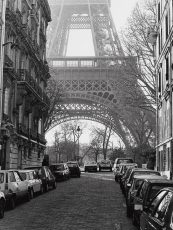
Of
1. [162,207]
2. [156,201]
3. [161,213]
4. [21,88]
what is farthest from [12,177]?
[21,88]

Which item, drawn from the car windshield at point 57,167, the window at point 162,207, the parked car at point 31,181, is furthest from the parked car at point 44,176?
the window at point 162,207

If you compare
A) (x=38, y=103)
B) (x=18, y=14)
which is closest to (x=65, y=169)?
(x=38, y=103)

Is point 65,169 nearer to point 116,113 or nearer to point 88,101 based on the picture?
point 116,113

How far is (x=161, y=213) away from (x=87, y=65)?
64.1 metres

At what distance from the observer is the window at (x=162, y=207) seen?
5867 mm

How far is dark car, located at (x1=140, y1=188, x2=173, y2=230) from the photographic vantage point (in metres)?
5.43

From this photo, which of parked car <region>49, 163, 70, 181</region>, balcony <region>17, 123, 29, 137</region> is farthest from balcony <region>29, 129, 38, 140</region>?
parked car <region>49, 163, 70, 181</region>

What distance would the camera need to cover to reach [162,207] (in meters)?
6.20

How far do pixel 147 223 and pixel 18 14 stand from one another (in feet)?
88.6

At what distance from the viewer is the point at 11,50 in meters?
30.6

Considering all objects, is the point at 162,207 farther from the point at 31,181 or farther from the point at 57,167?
the point at 57,167

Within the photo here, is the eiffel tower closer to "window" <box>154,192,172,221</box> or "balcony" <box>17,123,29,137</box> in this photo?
"balcony" <box>17,123,29,137</box>

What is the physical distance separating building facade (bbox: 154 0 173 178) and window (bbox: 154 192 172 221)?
835 inches

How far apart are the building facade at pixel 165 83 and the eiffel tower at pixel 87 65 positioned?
20.0m
